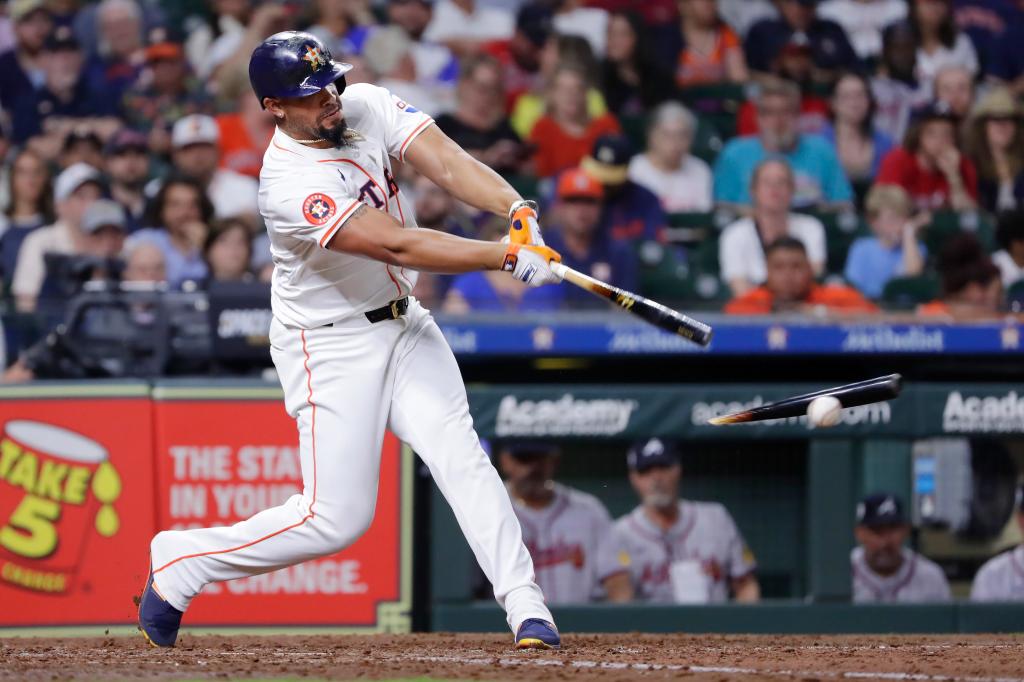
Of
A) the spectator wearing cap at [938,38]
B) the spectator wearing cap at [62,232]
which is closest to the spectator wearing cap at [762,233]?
the spectator wearing cap at [938,38]

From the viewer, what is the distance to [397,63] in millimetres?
9203

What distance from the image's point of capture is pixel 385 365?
4.32 metres

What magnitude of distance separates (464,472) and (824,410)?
105 centimetres

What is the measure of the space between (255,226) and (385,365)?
385 cm

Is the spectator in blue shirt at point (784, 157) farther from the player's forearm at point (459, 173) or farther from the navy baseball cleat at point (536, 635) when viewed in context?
the navy baseball cleat at point (536, 635)

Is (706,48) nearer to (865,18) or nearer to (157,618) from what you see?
(865,18)

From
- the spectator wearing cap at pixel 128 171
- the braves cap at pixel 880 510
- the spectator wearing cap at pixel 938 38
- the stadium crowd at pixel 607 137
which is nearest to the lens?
the braves cap at pixel 880 510

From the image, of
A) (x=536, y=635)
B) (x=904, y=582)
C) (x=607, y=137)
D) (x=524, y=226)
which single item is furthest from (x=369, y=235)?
(x=607, y=137)

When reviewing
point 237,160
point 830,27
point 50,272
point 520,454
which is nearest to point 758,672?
point 520,454

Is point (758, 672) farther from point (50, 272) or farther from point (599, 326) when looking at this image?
point (50, 272)

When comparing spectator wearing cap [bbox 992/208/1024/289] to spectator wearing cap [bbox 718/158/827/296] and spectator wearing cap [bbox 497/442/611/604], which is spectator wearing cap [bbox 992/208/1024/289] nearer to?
spectator wearing cap [bbox 718/158/827/296]

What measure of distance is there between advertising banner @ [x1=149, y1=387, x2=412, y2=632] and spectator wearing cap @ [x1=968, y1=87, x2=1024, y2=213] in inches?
179

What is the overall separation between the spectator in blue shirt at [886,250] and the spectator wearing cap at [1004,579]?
7.05 feet

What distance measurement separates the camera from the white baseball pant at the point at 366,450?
4.26m
